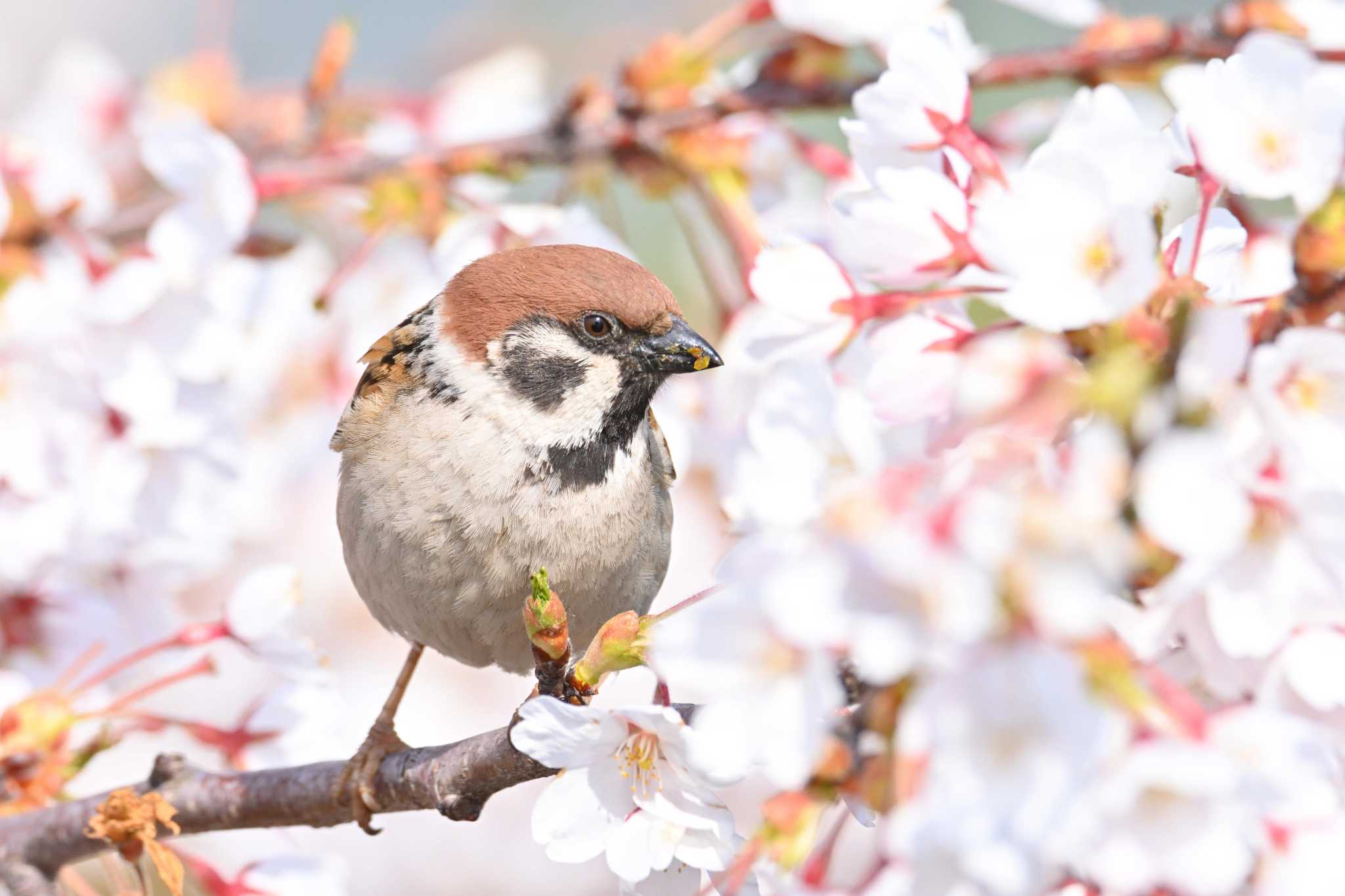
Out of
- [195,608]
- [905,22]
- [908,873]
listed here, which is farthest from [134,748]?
[908,873]

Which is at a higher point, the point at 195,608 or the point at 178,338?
the point at 178,338

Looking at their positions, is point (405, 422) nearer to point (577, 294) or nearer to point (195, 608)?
point (577, 294)

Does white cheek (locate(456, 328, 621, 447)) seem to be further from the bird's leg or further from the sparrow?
the bird's leg

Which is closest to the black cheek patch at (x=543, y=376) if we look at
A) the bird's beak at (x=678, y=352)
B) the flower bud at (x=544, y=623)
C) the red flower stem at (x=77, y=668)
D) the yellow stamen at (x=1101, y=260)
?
the bird's beak at (x=678, y=352)

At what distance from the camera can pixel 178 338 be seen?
250 cm

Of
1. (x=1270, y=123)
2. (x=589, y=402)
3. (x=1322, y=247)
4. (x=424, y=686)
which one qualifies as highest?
(x=1270, y=123)

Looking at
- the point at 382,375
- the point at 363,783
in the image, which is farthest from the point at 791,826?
the point at 382,375

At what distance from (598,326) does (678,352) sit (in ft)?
0.55

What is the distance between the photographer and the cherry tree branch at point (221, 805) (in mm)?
2010

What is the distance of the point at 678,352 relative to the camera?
8.00ft

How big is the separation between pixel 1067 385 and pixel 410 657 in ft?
6.67

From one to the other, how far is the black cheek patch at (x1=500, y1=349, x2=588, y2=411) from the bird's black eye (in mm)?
56

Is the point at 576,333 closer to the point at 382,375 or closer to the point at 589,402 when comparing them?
the point at 589,402

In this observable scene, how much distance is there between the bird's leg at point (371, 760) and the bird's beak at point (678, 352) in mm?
702
